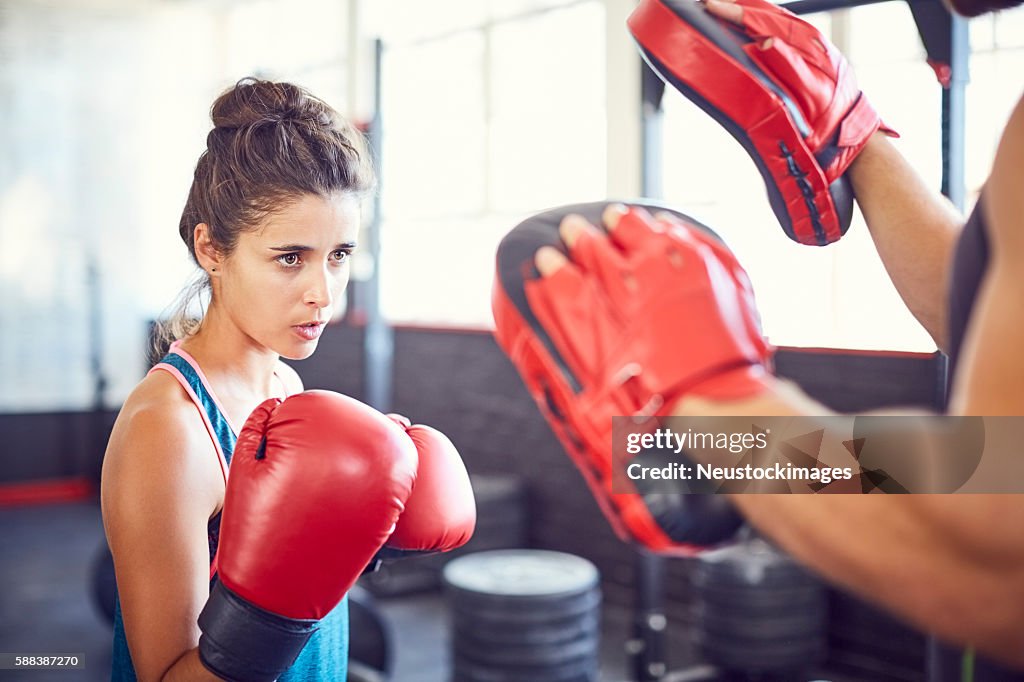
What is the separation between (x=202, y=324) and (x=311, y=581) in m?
0.49

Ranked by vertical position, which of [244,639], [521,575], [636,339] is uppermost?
[636,339]

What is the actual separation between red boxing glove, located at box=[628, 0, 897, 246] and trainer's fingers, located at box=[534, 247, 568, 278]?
1.41ft

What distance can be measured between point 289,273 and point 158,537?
37cm

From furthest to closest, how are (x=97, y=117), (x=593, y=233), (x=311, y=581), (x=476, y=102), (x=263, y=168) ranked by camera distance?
(x=97, y=117), (x=476, y=102), (x=263, y=168), (x=311, y=581), (x=593, y=233)

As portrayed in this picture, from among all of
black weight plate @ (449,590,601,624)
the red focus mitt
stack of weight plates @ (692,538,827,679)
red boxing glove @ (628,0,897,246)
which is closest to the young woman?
the red focus mitt

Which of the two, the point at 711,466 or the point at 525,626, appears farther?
the point at 525,626

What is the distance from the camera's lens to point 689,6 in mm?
1115

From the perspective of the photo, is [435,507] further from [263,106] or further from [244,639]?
[263,106]

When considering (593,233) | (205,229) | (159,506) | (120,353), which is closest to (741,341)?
(593,233)

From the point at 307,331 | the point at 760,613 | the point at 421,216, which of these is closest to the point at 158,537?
the point at 307,331

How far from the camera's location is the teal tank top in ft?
3.98

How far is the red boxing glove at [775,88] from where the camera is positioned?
1105mm

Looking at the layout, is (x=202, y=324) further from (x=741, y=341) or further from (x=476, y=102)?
(x=476, y=102)

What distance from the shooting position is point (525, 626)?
9.71ft
